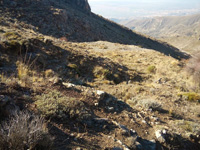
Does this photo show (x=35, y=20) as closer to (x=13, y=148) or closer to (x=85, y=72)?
(x=85, y=72)

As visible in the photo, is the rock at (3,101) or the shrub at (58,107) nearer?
the rock at (3,101)

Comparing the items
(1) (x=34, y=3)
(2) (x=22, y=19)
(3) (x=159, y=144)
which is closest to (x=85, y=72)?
(3) (x=159, y=144)

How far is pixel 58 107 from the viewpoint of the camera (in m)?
3.26

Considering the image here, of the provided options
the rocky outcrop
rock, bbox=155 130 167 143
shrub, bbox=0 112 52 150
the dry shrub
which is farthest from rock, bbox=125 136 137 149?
the rocky outcrop

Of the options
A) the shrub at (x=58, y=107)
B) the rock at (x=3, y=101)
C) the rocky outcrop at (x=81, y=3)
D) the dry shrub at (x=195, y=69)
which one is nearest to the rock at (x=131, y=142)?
the shrub at (x=58, y=107)

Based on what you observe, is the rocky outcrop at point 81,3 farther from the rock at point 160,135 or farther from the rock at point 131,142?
the rock at point 131,142

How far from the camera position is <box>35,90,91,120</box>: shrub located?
3.00 metres

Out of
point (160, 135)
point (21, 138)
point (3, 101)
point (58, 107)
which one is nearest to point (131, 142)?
point (160, 135)

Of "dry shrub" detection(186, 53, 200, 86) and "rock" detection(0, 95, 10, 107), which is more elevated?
"dry shrub" detection(186, 53, 200, 86)

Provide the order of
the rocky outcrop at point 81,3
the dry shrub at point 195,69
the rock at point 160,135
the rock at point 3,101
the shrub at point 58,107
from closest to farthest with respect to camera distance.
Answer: the rock at point 3,101
the shrub at point 58,107
the rock at point 160,135
the dry shrub at point 195,69
the rocky outcrop at point 81,3

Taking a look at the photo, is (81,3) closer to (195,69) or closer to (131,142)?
(195,69)

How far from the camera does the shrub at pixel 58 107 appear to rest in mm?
2998

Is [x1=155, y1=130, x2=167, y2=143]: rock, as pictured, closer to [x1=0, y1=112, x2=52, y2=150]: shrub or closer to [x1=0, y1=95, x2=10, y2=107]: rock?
[x1=0, y1=112, x2=52, y2=150]: shrub

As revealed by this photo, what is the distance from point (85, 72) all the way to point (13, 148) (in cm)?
761
